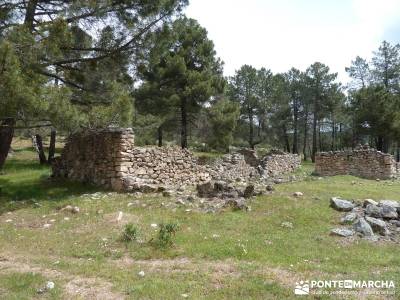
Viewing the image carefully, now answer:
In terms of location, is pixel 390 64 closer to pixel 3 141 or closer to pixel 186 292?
pixel 3 141

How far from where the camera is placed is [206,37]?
1155 inches

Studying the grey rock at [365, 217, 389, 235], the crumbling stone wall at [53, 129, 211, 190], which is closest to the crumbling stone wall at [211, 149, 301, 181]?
the crumbling stone wall at [53, 129, 211, 190]

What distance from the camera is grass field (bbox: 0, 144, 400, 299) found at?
6082mm

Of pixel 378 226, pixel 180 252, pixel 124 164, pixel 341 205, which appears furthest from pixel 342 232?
pixel 124 164

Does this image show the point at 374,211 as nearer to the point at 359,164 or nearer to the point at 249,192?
the point at 249,192

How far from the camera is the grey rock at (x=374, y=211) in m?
9.91

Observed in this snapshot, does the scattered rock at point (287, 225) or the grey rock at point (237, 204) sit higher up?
the grey rock at point (237, 204)

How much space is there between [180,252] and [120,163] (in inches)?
263

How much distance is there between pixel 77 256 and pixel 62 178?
9309 millimetres

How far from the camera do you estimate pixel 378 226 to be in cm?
912

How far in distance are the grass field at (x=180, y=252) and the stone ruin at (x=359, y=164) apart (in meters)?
11.5

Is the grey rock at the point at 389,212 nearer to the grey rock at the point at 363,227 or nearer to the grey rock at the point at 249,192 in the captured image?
the grey rock at the point at 363,227

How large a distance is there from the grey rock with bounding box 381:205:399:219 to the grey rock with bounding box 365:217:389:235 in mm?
567

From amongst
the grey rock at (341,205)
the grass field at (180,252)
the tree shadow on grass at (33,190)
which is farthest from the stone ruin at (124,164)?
the grey rock at (341,205)
